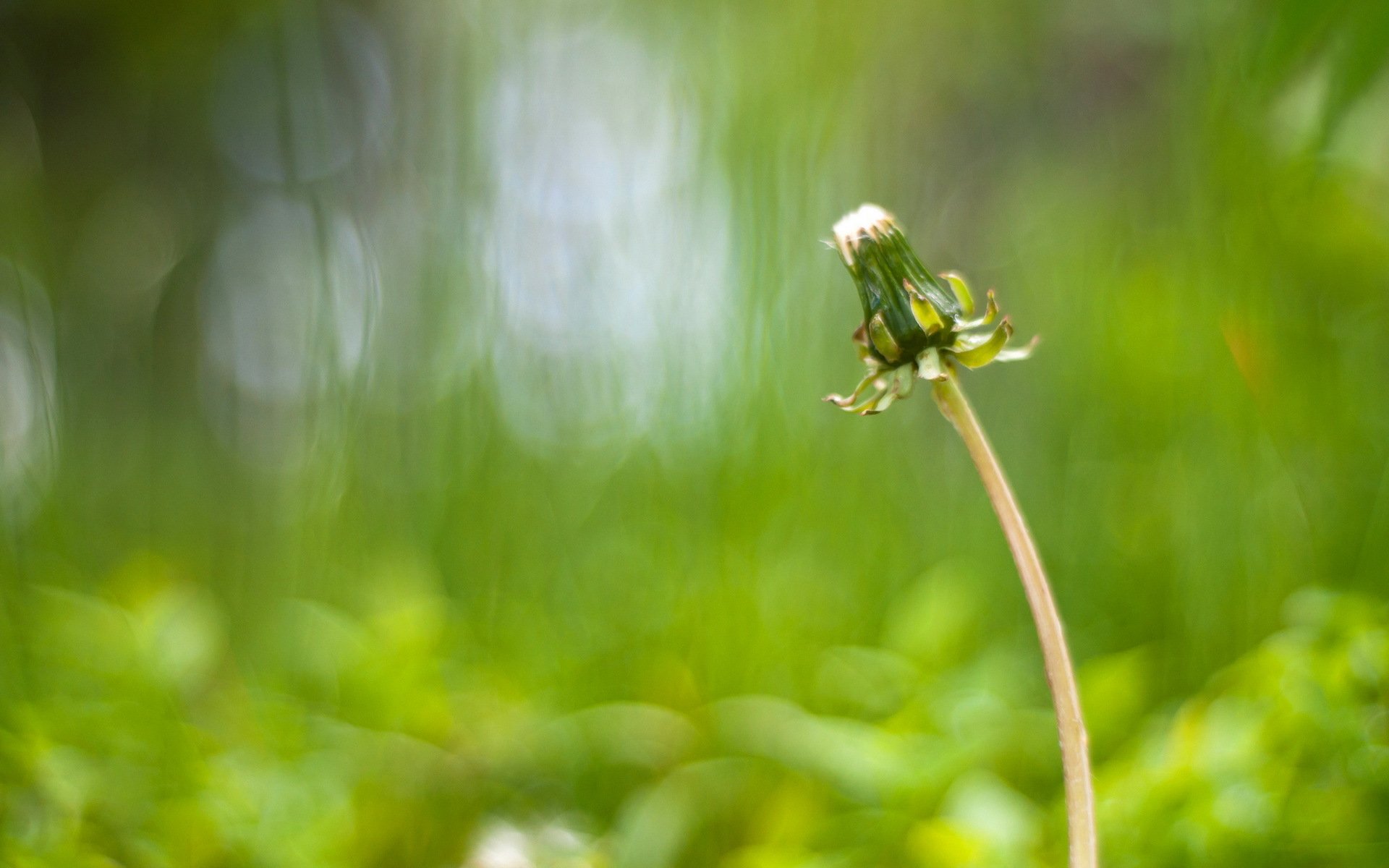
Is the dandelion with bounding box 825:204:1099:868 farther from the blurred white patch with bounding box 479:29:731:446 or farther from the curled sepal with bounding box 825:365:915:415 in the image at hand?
the blurred white patch with bounding box 479:29:731:446

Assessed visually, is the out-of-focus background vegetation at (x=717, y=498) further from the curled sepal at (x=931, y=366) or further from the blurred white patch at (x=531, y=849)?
the curled sepal at (x=931, y=366)

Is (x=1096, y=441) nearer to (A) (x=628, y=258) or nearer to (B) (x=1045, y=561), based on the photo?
(B) (x=1045, y=561)

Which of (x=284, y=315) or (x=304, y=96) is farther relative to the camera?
(x=284, y=315)

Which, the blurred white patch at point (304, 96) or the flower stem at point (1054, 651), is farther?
the blurred white patch at point (304, 96)

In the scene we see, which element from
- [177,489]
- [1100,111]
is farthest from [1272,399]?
[177,489]

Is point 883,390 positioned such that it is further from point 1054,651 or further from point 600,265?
point 600,265

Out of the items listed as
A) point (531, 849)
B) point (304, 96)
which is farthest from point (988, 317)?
point (304, 96)

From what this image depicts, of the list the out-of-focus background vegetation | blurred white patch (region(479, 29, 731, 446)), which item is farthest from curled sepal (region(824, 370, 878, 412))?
blurred white patch (region(479, 29, 731, 446))

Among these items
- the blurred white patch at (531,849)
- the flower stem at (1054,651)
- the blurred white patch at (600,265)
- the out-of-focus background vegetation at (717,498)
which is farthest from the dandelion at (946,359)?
the blurred white patch at (600,265)
